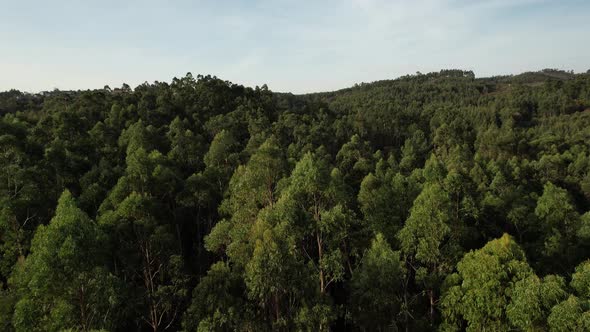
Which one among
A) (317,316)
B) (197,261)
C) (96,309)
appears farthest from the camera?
(197,261)

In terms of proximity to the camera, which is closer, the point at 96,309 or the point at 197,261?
the point at 96,309

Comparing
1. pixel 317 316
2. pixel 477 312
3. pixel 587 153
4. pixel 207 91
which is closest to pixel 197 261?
pixel 317 316

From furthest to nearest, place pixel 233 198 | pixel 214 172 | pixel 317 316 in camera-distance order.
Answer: pixel 214 172
pixel 233 198
pixel 317 316

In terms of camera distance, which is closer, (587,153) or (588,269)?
(588,269)

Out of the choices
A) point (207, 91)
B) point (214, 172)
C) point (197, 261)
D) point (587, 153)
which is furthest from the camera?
point (207, 91)

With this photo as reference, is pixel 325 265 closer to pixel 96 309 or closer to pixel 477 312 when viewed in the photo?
pixel 477 312

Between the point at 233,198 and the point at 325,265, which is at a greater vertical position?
the point at 233,198

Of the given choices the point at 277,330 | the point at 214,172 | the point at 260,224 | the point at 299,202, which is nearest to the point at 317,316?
the point at 277,330

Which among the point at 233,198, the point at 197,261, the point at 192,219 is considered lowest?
the point at 197,261

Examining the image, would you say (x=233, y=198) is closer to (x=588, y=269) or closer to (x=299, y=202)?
(x=299, y=202)
